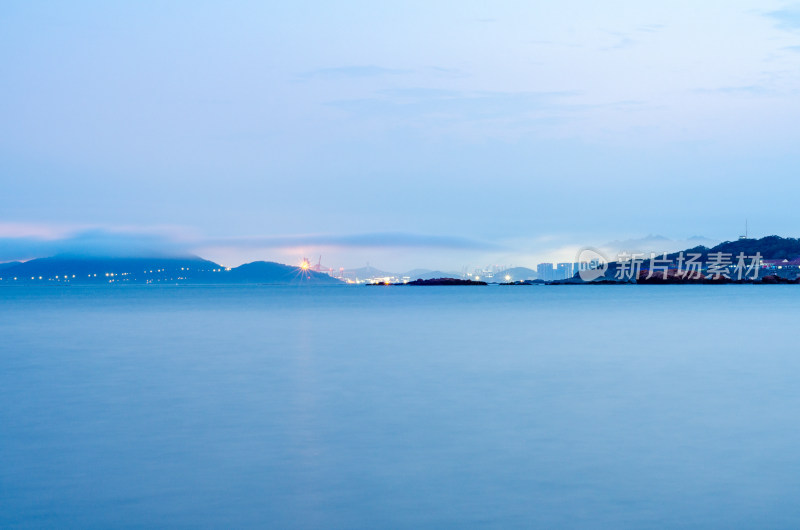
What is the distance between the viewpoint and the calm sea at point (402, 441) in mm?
8555

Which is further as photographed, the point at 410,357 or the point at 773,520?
the point at 410,357

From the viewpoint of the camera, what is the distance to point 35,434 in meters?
13.3

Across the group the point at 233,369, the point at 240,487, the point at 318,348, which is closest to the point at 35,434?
the point at 240,487

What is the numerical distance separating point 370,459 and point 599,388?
9.40 m

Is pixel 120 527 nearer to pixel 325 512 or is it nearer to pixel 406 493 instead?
pixel 325 512

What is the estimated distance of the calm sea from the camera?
855cm

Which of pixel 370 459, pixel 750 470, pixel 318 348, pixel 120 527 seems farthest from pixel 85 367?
pixel 750 470

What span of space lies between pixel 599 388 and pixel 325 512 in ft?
39.0

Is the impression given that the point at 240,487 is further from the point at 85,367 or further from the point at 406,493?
the point at 85,367

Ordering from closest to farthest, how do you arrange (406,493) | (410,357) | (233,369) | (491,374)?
(406,493), (491,374), (233,369), (410,357)

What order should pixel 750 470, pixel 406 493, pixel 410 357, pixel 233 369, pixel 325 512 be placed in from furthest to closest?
1. pixel 410 357
2. pixel 233 369
3. pixel 750 470
4. pixel 406 493
5. pixel 325 512

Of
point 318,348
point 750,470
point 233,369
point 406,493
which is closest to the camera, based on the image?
point 406,493

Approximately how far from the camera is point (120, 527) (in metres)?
7.92

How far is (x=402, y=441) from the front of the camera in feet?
41.4
